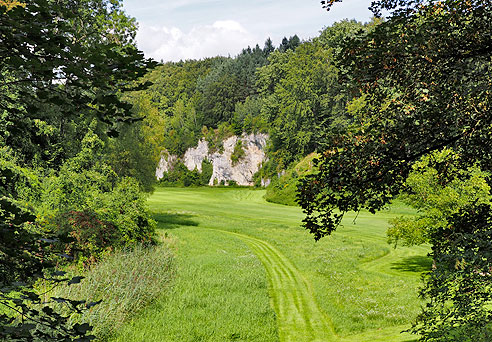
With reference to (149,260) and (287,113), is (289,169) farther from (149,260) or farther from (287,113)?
(149,260)

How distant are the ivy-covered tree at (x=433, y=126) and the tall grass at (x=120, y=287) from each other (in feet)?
19.1

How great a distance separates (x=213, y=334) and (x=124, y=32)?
1967cm

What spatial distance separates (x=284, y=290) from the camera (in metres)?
14.0

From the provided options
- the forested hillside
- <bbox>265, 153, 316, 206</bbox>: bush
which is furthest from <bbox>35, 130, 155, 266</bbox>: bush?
<bbox>265, 153, 316, 206</bbox>: bush

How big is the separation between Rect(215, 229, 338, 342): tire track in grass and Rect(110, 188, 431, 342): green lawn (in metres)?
0.03

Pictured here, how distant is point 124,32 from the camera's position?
23.2 meters

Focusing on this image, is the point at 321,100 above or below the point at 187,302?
above

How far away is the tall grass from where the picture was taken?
32.0 ft

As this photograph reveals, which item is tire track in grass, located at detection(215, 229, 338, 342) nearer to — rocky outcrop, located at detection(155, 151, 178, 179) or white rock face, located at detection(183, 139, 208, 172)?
white rock face, located at detection(183, 139, 208, 172)

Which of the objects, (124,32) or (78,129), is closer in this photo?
(78,129)

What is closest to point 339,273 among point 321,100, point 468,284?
point 468,284

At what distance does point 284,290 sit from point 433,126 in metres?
9.57

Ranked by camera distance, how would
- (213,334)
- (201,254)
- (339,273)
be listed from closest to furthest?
1. (213,334)
2. (339,273)
3. (201,254)

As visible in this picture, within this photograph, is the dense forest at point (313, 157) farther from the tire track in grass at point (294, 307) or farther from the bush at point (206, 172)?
the bush at point (206, 172)
